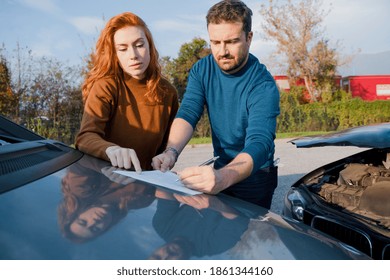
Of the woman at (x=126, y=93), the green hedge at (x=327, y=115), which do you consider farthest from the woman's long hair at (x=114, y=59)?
the green hedge at (x=327, y=115)

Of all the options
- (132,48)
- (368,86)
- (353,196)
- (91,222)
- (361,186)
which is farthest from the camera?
(368,86)

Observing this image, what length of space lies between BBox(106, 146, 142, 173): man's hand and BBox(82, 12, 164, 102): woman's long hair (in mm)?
536

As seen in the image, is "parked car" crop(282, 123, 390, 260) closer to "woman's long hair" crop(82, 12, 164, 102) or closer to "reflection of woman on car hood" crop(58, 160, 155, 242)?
"reflection of woman on car hood" crop(58, 160, 155, 242)

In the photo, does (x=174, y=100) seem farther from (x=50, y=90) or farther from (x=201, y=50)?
(x=201, y=50)

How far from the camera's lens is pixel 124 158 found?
1671mm

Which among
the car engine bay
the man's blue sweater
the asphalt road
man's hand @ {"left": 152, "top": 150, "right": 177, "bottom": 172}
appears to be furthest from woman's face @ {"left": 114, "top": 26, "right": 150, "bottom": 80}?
the asphalt road

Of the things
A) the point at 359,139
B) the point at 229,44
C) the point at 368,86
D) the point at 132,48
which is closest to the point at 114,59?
the point at 132,48

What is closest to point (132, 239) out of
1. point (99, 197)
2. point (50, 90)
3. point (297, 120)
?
point (99, 197)

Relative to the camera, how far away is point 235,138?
215 cm

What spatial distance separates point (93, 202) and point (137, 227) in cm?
20

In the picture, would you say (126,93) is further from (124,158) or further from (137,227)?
(137,227)

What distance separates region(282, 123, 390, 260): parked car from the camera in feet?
6.58

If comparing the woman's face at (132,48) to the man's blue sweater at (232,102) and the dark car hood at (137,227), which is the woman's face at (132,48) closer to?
the man's blue sweater at (232,102)
